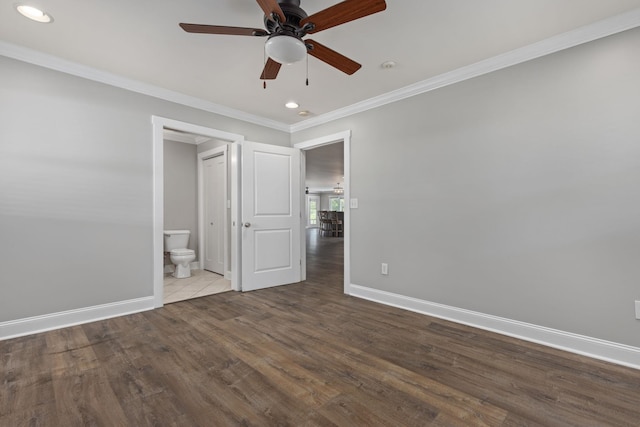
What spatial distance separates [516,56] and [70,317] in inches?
184

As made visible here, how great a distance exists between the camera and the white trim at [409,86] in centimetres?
219

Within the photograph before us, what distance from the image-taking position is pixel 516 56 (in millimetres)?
2545

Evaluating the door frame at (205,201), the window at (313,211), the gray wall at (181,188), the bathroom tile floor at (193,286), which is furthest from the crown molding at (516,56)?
the window at (313,211)

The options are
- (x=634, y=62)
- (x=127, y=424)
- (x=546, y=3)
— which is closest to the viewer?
(x=127, y=424)

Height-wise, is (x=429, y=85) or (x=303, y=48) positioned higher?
(x=429, y=85)

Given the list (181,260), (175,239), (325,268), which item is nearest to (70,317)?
(181,260)

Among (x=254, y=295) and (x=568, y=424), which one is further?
(x=254, y=295)

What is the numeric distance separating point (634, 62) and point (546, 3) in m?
0.83

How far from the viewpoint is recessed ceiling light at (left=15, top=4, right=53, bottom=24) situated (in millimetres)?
2012

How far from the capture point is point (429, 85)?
10.2ft

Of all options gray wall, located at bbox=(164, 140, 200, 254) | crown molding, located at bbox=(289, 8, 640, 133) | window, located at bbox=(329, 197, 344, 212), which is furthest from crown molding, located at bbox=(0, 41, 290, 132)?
window, located at bbox=(329, 197, 344, 212)

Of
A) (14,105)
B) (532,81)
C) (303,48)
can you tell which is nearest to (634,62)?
(532,81)

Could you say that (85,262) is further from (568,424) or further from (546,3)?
(546,3)

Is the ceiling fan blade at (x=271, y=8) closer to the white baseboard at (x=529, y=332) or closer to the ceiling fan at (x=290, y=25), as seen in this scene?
the ceiling fan at (x=290, y=25)
